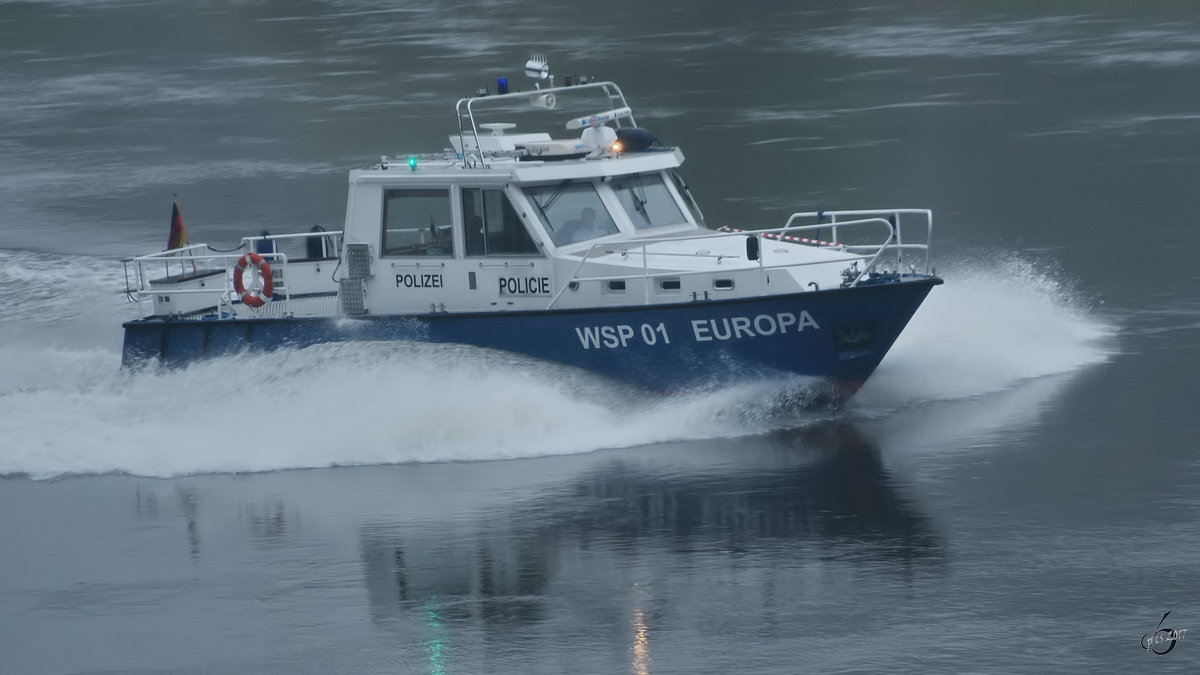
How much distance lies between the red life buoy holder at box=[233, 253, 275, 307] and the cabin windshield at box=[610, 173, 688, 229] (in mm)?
3470

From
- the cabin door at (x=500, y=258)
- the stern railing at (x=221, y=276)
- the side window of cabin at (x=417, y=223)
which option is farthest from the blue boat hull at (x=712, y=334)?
the stern railing at (x=221, y=276)

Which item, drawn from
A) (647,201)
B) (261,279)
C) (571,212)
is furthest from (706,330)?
(261,279)

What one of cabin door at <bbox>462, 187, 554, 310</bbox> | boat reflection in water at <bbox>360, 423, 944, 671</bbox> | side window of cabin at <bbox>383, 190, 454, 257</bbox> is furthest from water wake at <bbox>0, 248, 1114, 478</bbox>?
side window of cabin at <bbox>383, 190, 454, 257</bbox>

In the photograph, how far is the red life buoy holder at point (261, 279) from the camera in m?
17.3

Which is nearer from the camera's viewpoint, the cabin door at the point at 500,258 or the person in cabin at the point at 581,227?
the cabin door at the point at 500,258

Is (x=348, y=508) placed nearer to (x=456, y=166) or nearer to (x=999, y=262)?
(x=456, y=166)

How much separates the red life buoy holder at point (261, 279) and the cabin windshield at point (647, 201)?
3470 millimetres

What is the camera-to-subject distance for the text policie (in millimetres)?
15453

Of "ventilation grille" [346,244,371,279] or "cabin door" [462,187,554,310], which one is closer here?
"cabin door" [462,187,554,310]

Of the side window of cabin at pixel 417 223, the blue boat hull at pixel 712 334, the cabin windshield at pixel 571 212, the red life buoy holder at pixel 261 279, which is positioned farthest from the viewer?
the red life buoy holder at pixel 261 279

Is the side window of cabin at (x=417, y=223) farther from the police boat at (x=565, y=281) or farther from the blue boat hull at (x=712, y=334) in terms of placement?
the blue boat hull at (x=712, y=334)

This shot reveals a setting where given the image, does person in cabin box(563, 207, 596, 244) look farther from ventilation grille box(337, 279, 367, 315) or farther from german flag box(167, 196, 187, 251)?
german flag box(167, 196, 187, 251)

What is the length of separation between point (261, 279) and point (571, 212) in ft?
10.6

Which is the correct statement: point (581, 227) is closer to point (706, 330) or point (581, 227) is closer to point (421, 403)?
point (706, 330)
